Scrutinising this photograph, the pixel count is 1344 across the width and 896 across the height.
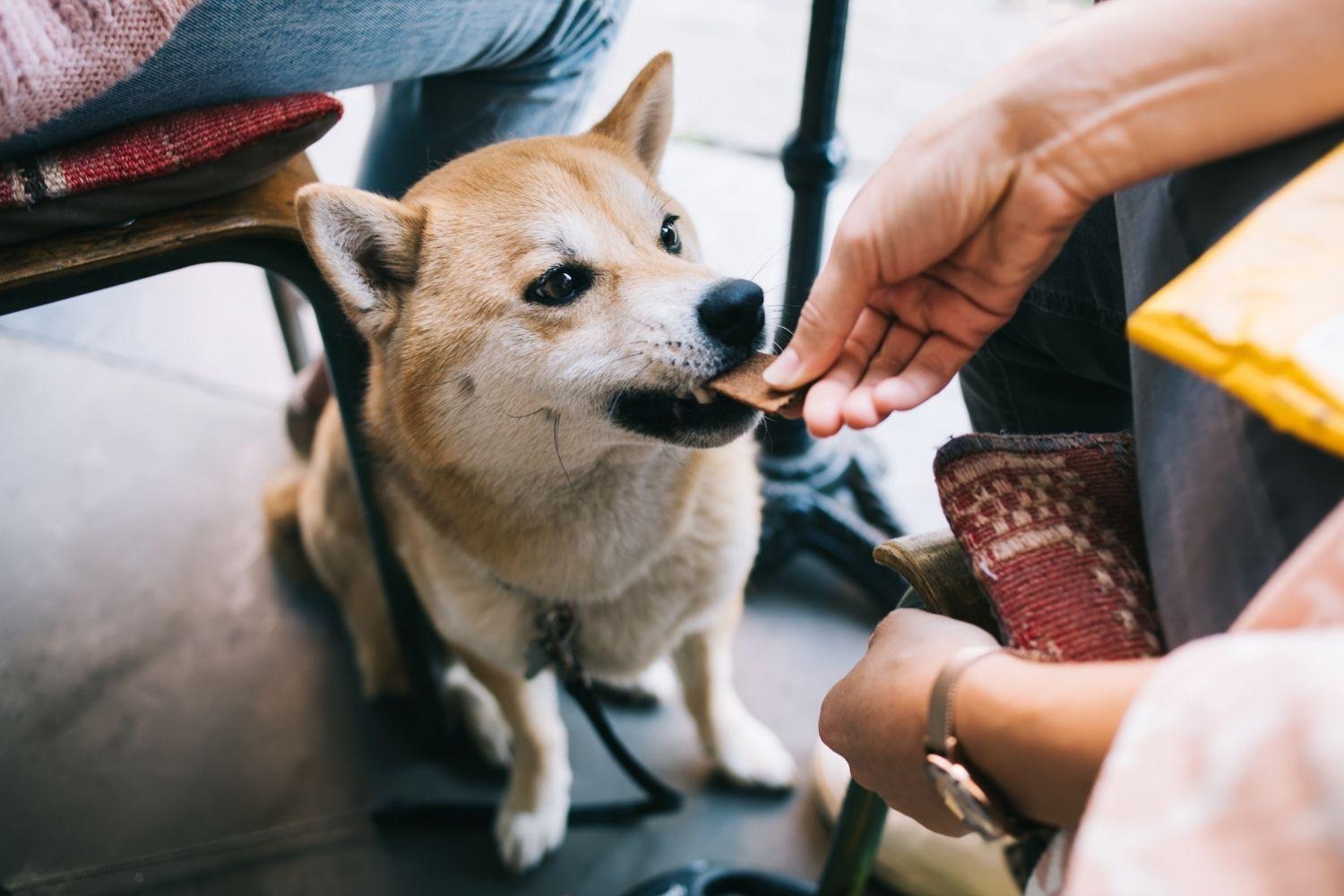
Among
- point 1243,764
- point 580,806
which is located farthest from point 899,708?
point 580,806

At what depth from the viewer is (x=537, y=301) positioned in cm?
100

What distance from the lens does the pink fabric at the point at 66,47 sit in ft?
2.54

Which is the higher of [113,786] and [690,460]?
[690,460]

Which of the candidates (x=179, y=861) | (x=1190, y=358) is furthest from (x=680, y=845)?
(x=1190, y=358)

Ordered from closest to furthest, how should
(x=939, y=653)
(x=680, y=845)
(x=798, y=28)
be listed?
(x=939, y=653) < (x=680, y=845) < (x=798, y=28)

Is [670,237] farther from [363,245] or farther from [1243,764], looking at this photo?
[1243,764]

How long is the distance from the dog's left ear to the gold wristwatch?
832 mm

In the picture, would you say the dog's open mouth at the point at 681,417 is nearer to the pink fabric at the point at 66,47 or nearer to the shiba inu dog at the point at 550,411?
the shiba inu dog at the point at 550,411

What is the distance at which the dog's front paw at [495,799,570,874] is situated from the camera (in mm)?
1369

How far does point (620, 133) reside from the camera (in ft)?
3.93

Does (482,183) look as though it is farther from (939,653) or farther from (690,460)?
(939,653)

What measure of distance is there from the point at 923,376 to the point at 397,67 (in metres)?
0.71

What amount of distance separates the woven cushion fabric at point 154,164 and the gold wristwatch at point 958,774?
30.4 inches

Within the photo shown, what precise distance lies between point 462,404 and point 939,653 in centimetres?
59
